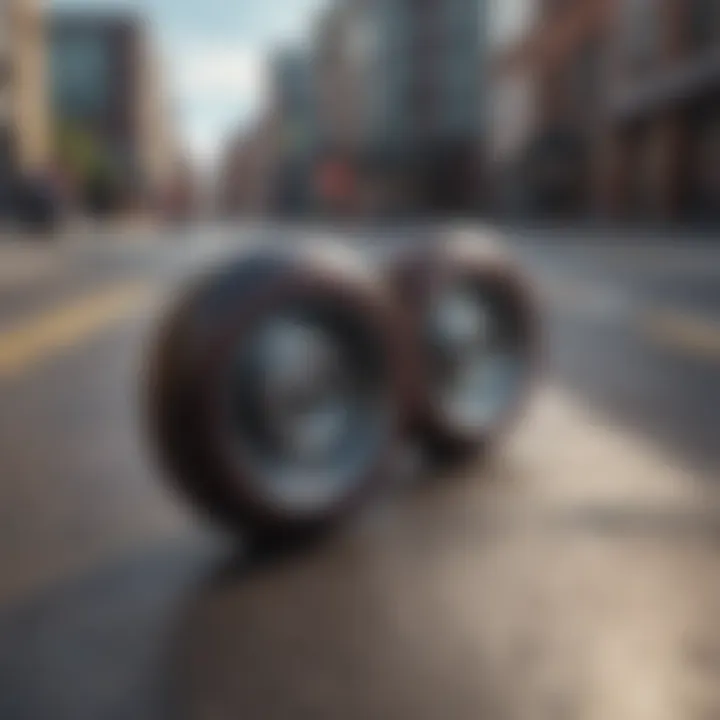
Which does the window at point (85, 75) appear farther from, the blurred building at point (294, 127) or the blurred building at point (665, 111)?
A: the blurred building at point (665, 111)

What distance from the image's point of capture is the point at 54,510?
3.78 m

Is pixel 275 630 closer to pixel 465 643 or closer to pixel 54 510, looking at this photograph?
pixel 465 643

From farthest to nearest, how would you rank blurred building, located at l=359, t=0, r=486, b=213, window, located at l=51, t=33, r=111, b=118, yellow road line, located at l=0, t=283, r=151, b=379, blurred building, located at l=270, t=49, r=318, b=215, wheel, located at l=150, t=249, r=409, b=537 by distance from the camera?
blurred building, located at l=270, t=49, r=318, b=215
window, located at l=51, t=33, r=111, b=118
blurred building, located at l=359, t=0, r=486, b=213
yellow road line, located at l=0, t=283, r=151, b=379
wheel, located at l=150, t=249, r=409, b=537

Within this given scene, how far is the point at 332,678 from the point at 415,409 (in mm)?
1771

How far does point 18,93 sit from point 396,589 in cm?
7042

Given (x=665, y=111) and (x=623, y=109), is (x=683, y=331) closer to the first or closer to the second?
(x=665, y=111)

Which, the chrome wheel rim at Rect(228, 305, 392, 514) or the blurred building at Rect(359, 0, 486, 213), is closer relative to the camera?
the chrome wheel rim at Rect(228, 305, 392, 514)

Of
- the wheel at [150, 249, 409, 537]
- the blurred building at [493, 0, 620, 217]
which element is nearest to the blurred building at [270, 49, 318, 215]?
the blurred building at [493, 0, 620, 217]

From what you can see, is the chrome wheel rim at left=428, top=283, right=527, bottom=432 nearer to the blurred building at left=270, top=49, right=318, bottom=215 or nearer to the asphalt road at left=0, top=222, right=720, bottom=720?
the asphalt road at left=0, top=222, right=720, bottom=720

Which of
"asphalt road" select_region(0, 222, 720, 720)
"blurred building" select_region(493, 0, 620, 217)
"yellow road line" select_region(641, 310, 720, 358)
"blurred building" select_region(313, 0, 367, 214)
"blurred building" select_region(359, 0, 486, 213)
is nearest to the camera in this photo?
"asphalt road" select_region(0, 222, 720, 720)

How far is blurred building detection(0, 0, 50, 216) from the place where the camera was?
6725 cm

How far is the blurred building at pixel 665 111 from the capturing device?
45.0m

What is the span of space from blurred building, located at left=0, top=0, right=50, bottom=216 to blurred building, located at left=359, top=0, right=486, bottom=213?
1411 inches

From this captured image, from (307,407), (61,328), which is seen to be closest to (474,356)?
(307,407)
